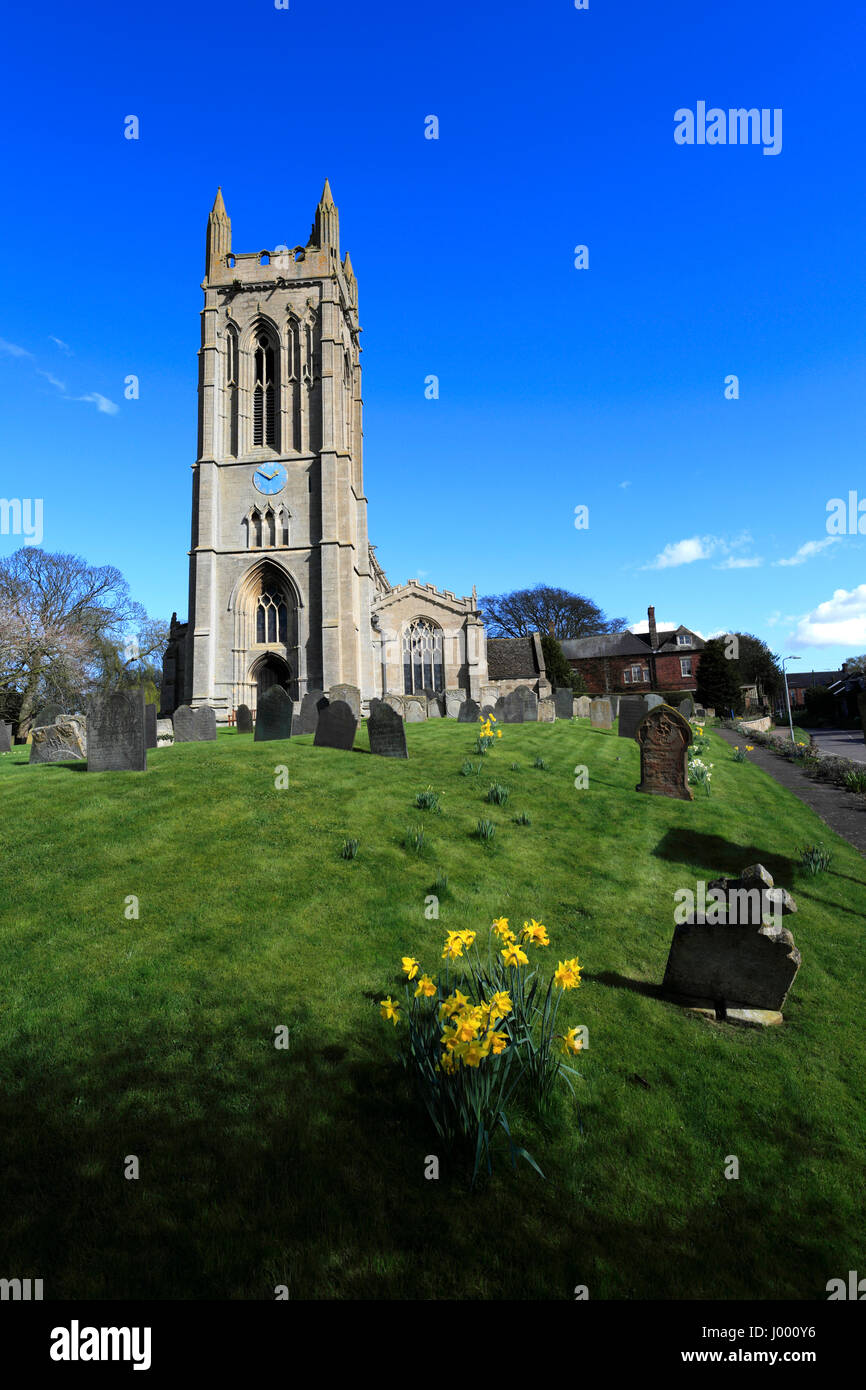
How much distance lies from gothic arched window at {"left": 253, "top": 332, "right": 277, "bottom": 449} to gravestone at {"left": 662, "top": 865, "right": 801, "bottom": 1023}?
34.1 m

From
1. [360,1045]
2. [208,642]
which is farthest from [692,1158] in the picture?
[208,642]

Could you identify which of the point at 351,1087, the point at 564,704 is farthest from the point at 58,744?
the point at 564,704

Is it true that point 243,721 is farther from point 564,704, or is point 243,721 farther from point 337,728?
point 564,704

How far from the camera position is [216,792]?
348 inches

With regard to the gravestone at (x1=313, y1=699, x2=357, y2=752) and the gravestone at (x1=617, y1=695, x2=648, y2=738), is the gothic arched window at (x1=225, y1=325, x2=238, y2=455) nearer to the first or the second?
the gravestone at (x1=313, y1=699, x2=357, y2=752)

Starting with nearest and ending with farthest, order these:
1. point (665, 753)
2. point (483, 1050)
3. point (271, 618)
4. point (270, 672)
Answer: point (483, 1050), point (665, 753), point (270, 672), point (271, 618)

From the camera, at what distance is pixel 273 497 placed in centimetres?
3209

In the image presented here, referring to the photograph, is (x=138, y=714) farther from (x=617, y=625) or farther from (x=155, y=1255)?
(x=617, y=625)

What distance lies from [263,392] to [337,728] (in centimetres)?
2781

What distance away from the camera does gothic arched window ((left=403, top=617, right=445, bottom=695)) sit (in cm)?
3897

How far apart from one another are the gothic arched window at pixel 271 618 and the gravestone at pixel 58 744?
18.7m

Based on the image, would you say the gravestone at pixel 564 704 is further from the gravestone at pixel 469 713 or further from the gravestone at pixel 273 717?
the gravestone at pixel 273 717

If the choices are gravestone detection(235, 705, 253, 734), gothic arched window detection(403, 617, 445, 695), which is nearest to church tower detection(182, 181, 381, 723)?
gothic arched window detection(403, 617, 445, 695)
